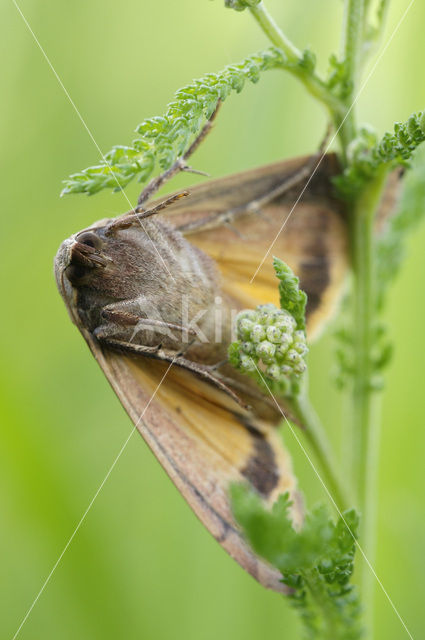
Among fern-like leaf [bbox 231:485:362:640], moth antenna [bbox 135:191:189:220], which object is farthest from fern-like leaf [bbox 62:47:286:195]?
fern-like leaf [bbox 231:485:362:640]

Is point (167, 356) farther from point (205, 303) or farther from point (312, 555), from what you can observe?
point (312, 555)

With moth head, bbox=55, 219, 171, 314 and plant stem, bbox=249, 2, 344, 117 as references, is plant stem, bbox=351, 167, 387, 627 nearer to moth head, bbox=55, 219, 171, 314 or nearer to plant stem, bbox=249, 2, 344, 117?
plant stem, bbox=249, 2, 344, 117

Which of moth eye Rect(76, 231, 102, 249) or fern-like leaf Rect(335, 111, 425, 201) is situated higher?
moth eye Rect(76, 231, 102, 249)

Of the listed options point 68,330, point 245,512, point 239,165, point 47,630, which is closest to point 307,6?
point 239,165

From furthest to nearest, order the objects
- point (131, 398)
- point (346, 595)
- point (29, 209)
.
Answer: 1. point (29, 209)
2. point (131, 398)
3. point (346, 595)

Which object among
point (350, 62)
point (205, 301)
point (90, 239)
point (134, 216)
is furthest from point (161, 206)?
point (350, 62)

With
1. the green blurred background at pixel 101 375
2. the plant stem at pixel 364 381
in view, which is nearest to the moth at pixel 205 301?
the plant stem at pixel 364 381

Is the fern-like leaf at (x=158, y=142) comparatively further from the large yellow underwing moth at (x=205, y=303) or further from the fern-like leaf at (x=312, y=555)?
the fern-like leaf at (x=312, y=555)

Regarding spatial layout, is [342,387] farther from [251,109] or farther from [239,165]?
[251,109]
